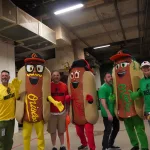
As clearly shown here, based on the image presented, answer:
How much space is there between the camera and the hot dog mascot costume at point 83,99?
2.98 metres

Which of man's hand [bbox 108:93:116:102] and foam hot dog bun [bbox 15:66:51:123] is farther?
man's hand [bbox 108:93:116:102]

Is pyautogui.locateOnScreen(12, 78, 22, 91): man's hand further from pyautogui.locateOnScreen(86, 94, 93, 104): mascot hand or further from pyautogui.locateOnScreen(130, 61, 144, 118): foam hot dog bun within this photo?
pyautogui.locateOnScreen(130, 61, 144, 118): foam hot dog bun

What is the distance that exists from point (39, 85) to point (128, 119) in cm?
141

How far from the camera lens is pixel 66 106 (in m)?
3.33

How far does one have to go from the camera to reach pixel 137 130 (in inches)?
110

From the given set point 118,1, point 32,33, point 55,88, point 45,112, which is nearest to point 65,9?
point 32,33

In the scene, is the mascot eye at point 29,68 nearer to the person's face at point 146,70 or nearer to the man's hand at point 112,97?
the man's hand at point 112,97

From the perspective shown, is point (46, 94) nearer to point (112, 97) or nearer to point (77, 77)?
point (77, 77)

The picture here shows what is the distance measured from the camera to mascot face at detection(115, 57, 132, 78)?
292 centimetres

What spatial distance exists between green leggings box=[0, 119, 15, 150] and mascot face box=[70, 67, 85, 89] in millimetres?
1103

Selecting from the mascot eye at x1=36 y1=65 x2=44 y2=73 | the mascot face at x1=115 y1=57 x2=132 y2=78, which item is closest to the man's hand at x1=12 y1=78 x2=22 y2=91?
the mascot eye at x1=36 y1=65 x2=44 y2=73

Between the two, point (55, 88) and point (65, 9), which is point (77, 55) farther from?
point (55, 88)

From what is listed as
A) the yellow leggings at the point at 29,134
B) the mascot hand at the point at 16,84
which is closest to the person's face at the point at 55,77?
the mascot hand at the point at 16,84

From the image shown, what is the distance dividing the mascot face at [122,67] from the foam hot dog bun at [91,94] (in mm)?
419
